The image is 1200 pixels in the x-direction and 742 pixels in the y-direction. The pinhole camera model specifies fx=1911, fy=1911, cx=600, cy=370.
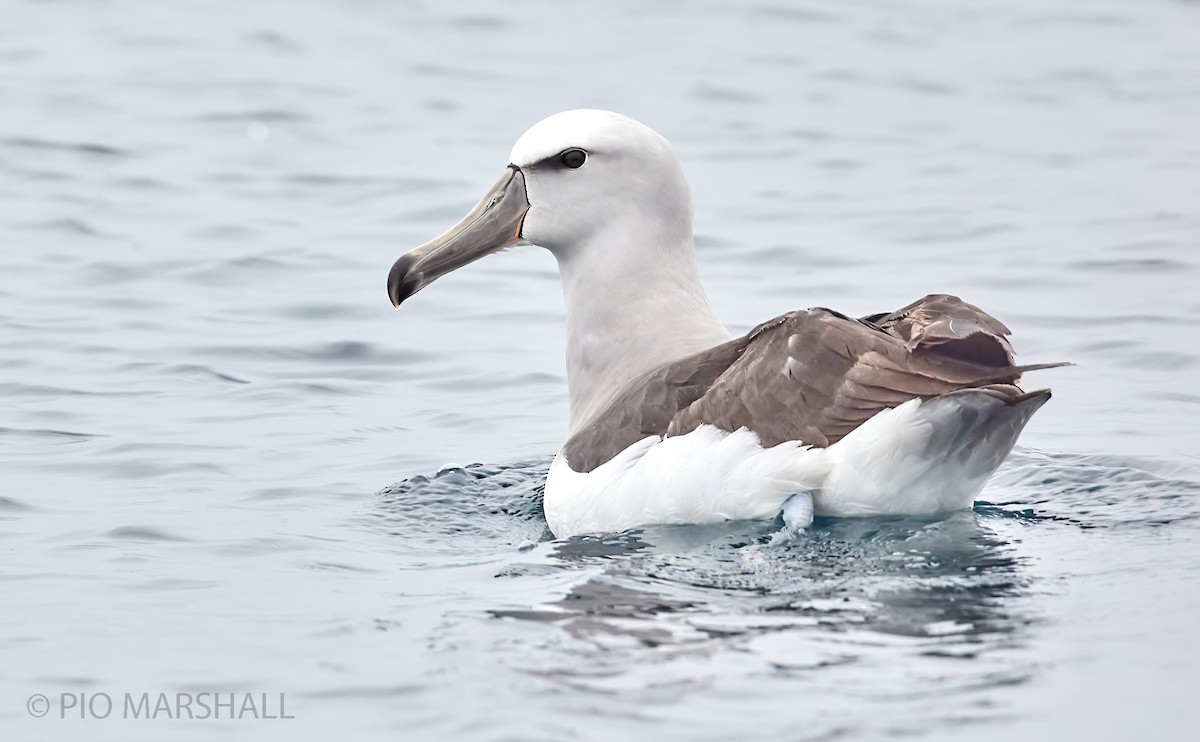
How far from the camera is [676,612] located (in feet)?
20.3

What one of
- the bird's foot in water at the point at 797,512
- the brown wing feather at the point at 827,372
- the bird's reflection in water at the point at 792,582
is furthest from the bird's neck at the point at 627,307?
the bird's foot in water at the point at 797,512

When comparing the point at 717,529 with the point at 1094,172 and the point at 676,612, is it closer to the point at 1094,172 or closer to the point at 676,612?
the point at 676,612

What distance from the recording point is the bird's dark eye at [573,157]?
26.8ft

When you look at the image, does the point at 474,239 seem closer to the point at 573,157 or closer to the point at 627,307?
the point at 573,157

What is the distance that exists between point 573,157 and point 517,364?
312 centimetres

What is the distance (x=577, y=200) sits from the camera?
8.23m

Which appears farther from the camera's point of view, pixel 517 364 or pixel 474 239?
pixel 517 364

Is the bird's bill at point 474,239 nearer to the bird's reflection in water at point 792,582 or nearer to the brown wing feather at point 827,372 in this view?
the brown wing feather at point 827,372

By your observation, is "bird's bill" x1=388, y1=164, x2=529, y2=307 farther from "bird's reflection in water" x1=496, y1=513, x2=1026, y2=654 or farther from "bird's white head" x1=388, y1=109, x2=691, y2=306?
"bird's reflection in water" x1=496, y1=513, x2=1026, y2=654

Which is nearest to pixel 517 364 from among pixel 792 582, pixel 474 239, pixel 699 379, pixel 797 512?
pixel 474 239

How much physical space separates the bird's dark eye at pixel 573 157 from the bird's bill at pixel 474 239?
0.77ft

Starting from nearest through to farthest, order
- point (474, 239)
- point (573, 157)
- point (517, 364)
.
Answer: point (573, 157) → point (474, 239) → point (517, 364)

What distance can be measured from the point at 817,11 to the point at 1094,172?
726 centimetres

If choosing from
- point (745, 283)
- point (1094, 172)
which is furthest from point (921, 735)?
point (1094, 172)
